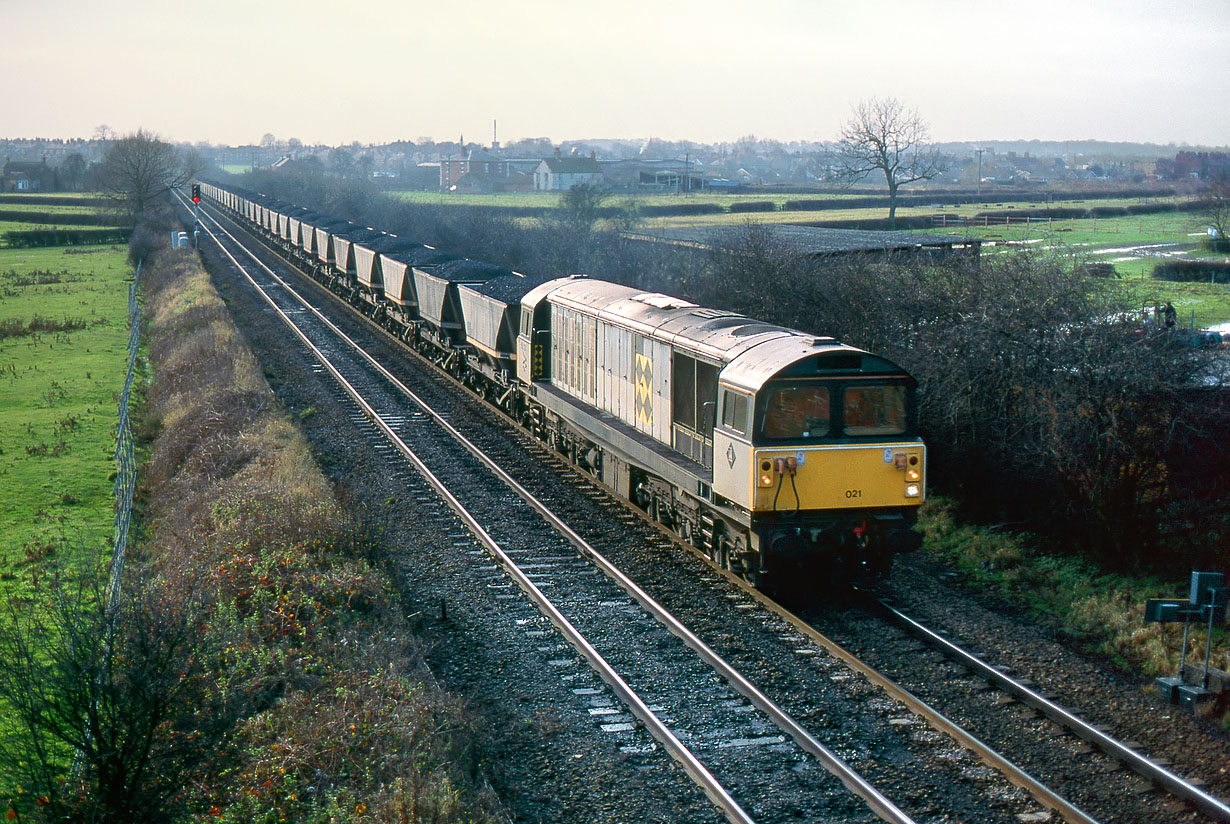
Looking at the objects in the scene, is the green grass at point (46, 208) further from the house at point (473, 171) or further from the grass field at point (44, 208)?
the house at point (473, 171)

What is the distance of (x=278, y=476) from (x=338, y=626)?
21.7 ft

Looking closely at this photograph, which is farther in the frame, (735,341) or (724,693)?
(735,341)

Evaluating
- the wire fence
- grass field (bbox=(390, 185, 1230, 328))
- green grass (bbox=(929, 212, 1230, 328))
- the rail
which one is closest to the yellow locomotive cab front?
the rail

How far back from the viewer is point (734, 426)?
13547 mm

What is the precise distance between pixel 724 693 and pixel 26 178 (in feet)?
573

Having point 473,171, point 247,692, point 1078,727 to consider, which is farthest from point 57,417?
point 473,171

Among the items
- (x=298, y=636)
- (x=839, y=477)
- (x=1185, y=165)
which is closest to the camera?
(x=298, y=636)

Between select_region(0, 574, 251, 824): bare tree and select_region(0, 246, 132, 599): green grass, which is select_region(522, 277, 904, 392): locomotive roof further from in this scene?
select_region(0, 246, 132, 599): green grass

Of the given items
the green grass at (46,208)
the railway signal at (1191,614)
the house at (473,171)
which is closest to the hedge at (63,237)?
the green grass at (46,208)

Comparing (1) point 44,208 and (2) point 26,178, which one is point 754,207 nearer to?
(1) point 44,208

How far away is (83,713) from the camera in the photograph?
8867 mm

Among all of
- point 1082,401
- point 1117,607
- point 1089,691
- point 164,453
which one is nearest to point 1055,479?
point 1082,401

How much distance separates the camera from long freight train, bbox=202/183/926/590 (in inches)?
516

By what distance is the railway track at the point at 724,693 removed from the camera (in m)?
9.08
